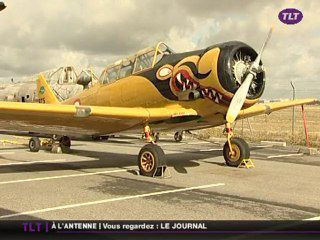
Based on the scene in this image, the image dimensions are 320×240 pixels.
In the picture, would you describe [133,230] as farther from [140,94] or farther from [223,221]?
[140,94]

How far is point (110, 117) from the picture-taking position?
8719 millimetres

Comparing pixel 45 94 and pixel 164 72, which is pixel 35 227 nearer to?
pixel 164 72

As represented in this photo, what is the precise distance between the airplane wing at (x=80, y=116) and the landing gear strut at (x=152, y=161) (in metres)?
0.76

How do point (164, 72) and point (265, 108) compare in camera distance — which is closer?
point (164, 72)

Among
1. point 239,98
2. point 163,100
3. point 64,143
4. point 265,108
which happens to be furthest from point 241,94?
point 64,143

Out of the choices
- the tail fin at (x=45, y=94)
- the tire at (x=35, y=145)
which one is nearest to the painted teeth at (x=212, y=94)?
the tire at (x=35, y=145)

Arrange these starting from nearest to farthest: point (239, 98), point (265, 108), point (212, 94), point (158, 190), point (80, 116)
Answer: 1. point (158, 190)
2. point (80, 116)
3. point (239, 98)
4. point (212, 94)
5. point (265, 108)

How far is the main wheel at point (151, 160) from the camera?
851 cm

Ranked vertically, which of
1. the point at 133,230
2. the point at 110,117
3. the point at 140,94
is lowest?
the point at 133,230

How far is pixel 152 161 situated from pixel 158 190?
1567 mm

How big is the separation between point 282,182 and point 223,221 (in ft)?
11.6

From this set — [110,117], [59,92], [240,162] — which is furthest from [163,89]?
[59,92]

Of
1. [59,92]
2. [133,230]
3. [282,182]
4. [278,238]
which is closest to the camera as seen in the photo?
[278,238]

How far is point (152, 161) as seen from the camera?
8.59 m
